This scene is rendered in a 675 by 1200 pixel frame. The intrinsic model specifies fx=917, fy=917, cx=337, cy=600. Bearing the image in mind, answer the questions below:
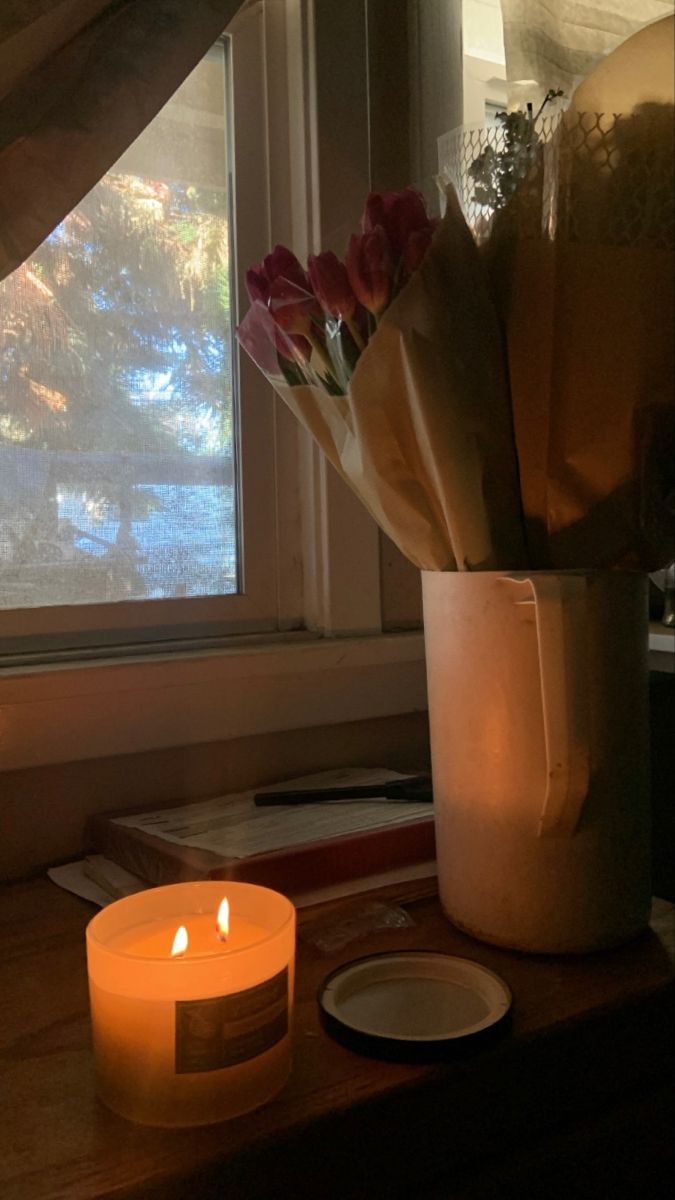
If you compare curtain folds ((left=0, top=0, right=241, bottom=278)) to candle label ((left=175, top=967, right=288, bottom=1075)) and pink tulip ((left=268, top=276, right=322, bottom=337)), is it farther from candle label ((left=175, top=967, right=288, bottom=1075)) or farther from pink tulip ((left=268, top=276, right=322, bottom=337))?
candle label ((left=175, top=967, right=288, bottom=1075))

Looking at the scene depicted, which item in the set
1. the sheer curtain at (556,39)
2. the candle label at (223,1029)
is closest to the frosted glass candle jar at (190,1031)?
the candle label at (223,1029)

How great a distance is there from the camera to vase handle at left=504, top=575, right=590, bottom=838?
49cm

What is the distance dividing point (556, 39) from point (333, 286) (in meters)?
0.35

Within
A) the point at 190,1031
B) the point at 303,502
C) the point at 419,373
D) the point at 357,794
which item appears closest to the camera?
the point at 190,1031

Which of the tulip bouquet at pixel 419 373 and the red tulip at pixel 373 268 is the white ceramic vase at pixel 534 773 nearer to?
the tulip bouquet at pixel 419 373

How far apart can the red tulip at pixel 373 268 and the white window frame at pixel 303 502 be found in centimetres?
38

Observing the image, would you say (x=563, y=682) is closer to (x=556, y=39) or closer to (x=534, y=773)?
(x=534, y=773)

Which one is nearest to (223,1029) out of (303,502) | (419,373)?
(419,373)

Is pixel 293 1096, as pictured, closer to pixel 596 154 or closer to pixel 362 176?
pixel 596 154

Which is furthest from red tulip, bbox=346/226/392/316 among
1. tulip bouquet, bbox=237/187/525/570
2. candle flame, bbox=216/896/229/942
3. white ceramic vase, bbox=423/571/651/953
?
candle flame, bbox=216/896/229/942

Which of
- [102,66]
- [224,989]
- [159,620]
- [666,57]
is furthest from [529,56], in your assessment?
[224,989]

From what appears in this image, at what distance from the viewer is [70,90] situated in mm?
658

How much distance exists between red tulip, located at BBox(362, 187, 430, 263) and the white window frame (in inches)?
14.6

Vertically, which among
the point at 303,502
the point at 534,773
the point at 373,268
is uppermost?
the point at 373,268
